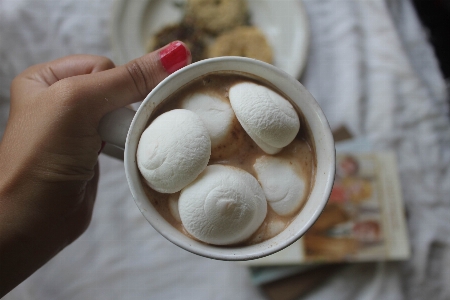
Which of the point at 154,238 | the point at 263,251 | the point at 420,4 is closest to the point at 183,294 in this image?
the point at 154,238

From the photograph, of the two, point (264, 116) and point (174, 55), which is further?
point (174, 55)

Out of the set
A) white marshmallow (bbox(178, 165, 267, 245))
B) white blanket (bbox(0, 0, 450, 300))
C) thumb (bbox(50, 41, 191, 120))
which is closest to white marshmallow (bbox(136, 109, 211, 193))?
white marshmallow (bbox(178, 165, 267, 245))

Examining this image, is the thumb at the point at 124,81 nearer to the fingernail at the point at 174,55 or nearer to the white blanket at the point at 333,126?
the fingernail at the point at 174,55

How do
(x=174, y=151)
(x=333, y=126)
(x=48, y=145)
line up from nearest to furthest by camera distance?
1. (x=174, y=151)
2. (x=48, y=145)
3. (x=333, y=126)

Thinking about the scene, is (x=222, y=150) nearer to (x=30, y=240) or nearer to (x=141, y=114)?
(x=141, y=114)

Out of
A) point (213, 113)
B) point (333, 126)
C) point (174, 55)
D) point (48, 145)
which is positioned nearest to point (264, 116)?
point (213, 113)

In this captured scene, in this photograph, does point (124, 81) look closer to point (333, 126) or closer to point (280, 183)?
point (280, 183)

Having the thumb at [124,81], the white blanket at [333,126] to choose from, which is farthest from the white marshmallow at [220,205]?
the white blanket at [333,126]

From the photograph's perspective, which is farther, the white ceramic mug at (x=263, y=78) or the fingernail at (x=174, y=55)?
the fingernail at (x=174, y=55)
